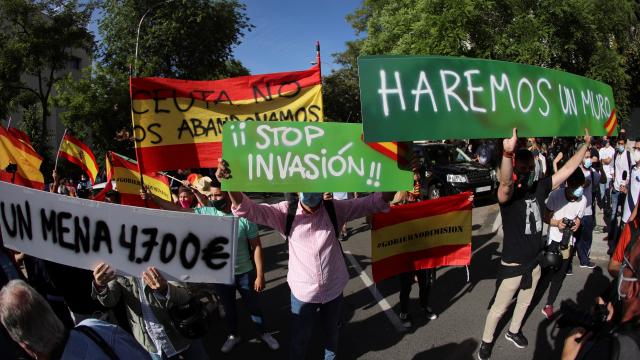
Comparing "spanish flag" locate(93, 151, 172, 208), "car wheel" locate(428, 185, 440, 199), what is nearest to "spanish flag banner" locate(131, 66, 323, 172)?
"spanish flag" locate(93, 151, 172, 208)

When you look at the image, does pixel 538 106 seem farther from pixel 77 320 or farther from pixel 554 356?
pixel 77 320

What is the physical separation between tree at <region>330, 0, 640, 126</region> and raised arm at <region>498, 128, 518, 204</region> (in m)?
11.6

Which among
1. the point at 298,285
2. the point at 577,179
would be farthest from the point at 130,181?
the point at 577,179

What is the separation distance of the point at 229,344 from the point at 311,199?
2.01m

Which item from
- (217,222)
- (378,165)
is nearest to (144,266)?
(217,222)

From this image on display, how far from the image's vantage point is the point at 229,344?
417 centimetres

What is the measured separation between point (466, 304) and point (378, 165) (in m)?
3.02

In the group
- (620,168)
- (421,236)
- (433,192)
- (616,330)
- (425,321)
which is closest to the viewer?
(616,330)

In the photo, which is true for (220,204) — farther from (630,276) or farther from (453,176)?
(453,176)

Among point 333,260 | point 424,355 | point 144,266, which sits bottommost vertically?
A: point 424,355

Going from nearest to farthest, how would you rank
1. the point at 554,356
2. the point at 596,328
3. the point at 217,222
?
the point at 596,328
the point at 217,222
the point at 554,356

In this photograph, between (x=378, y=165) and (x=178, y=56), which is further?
(x=178, y=56)

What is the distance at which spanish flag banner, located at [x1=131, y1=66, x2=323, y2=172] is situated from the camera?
3680 millimetres

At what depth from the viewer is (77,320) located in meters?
2.93
